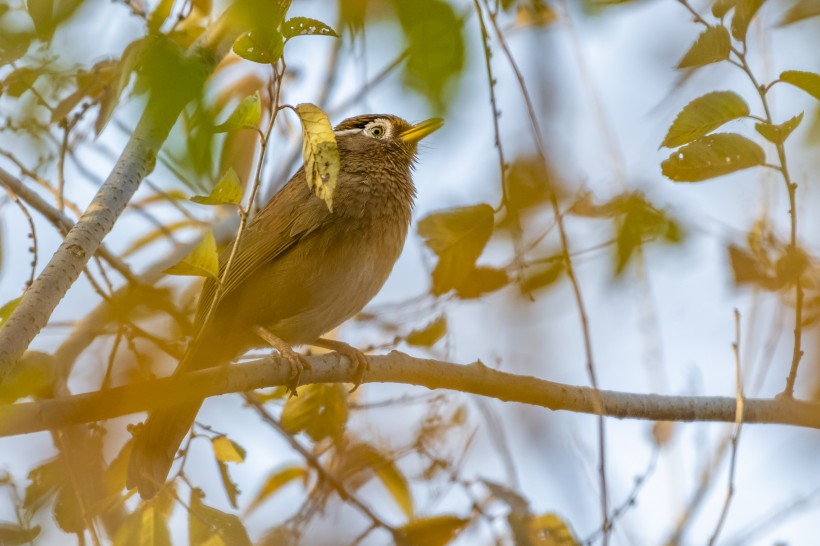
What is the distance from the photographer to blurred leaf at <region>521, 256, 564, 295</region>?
3.16 metres

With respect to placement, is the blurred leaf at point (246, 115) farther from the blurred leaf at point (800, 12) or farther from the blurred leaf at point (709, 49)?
the blurred leaf at point (800, 12)

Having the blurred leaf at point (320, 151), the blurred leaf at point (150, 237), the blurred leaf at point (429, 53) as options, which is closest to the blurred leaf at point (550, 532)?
the blurred leaf at point (320, 151)

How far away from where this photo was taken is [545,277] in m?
3.17

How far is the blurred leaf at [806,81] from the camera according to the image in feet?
9.25

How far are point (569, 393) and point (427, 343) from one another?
2.19ft

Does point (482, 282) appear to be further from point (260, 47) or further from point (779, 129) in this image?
point (260, 47)

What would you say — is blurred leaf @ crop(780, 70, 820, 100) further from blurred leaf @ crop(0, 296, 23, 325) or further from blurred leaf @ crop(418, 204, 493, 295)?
blurred leaf @ crop(0, 296, 23, 325)

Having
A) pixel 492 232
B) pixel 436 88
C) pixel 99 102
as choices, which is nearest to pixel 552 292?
pixel 492 232

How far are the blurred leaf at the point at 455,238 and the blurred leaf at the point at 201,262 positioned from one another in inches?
32.0

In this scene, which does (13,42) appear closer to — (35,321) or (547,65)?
(35,321)

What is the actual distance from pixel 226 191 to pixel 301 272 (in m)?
1.97

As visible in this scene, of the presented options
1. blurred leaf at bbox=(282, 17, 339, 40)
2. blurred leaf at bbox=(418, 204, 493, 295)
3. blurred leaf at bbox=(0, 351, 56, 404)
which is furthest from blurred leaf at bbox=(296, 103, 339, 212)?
blurred leaf at bbox=(0, 351, 56, 404)

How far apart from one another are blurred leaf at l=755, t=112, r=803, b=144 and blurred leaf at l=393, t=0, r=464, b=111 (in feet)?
5.78

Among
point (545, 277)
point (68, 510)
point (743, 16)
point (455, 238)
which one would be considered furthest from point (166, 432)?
point (743, 16)
